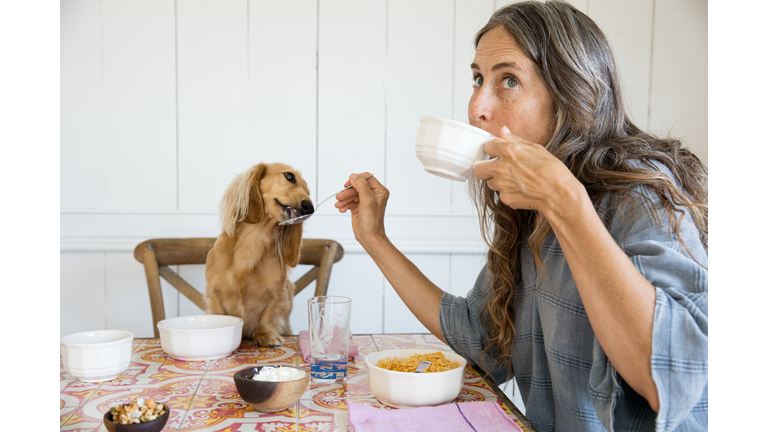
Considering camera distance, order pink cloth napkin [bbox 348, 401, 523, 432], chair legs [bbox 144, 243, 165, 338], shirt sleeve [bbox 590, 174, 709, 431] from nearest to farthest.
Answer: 1. shirt sleeve [bbox 590, 174, 709, 431]
2. pink cloth napkin [bbox 348, 401, 523, 432]
3. chair legs [bbox 144, 243, 165, 338]

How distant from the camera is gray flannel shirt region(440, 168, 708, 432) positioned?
64 cm

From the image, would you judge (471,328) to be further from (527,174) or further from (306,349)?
(527,174)

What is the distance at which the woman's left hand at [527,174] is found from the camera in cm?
70

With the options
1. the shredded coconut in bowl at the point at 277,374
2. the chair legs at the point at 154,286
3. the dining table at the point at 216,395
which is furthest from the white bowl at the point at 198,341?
the chair legs at the point at 154,286

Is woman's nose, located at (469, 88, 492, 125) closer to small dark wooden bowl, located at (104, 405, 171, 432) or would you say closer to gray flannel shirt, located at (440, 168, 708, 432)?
gray flannel shirt, located at (440, 168, 708, 432)

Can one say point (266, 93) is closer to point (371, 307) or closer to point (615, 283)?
point (371, 307)

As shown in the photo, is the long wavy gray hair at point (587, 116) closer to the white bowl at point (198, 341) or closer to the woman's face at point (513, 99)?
the woman's face at point (513, 99)

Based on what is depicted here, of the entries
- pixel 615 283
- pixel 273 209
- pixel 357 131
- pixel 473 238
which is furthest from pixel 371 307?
pixel 615 283

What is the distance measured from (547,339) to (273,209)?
0.85 metres

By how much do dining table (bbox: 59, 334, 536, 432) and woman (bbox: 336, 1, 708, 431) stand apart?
0.12m

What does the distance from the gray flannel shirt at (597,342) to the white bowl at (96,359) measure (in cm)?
64

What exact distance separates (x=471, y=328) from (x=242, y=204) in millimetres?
716

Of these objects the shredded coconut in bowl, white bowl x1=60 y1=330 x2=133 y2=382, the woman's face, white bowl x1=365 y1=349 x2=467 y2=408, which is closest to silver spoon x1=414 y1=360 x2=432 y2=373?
white bowl x1=365 y1=349 x2=467 y2=408

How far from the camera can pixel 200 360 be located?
1117 mm
